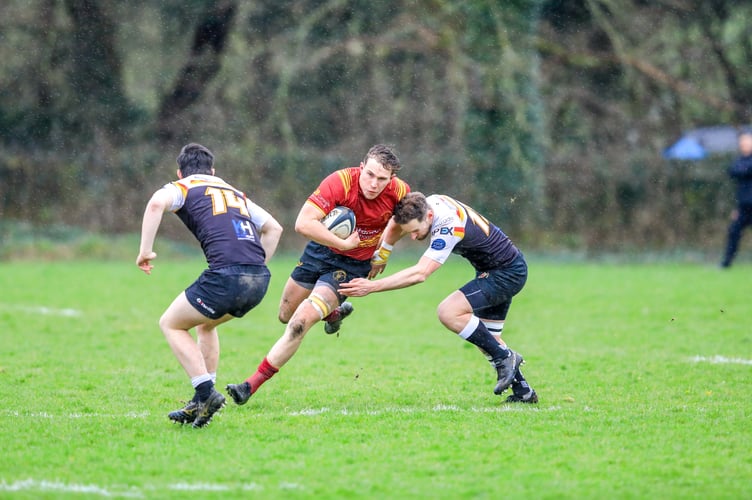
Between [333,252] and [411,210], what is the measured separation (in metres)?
0.97

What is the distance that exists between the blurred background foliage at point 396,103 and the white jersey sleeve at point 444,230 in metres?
14.4

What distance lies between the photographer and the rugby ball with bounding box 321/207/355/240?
7410mm

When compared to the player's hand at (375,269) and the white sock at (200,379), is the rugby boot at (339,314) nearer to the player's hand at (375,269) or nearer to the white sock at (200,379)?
the player's hand at (375,269)

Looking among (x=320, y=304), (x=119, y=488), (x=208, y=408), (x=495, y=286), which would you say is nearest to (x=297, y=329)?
(x=320, y=304)

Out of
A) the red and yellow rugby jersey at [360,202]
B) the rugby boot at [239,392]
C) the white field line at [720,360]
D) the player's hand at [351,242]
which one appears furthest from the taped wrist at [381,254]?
the white field line at [720,360]

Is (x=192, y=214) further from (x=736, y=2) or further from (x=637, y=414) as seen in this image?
(x=736, y=2)

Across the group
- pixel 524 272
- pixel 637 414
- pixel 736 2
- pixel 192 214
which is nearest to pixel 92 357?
pixel 192 214

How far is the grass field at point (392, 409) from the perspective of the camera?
5254mm

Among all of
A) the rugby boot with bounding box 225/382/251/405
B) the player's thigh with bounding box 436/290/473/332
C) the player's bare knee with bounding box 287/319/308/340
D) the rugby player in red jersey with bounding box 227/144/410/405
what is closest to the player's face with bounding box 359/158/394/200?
the rugby player in red jersey with bounding box 227/144/410/405

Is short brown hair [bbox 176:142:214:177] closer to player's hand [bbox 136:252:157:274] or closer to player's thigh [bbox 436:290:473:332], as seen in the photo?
player's hand [bbox 136:252:157:274]

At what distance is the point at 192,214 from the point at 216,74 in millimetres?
18235

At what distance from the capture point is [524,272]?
25.5 ft

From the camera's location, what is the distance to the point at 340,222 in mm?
7426

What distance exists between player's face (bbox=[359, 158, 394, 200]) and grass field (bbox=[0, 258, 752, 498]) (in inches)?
62.5
